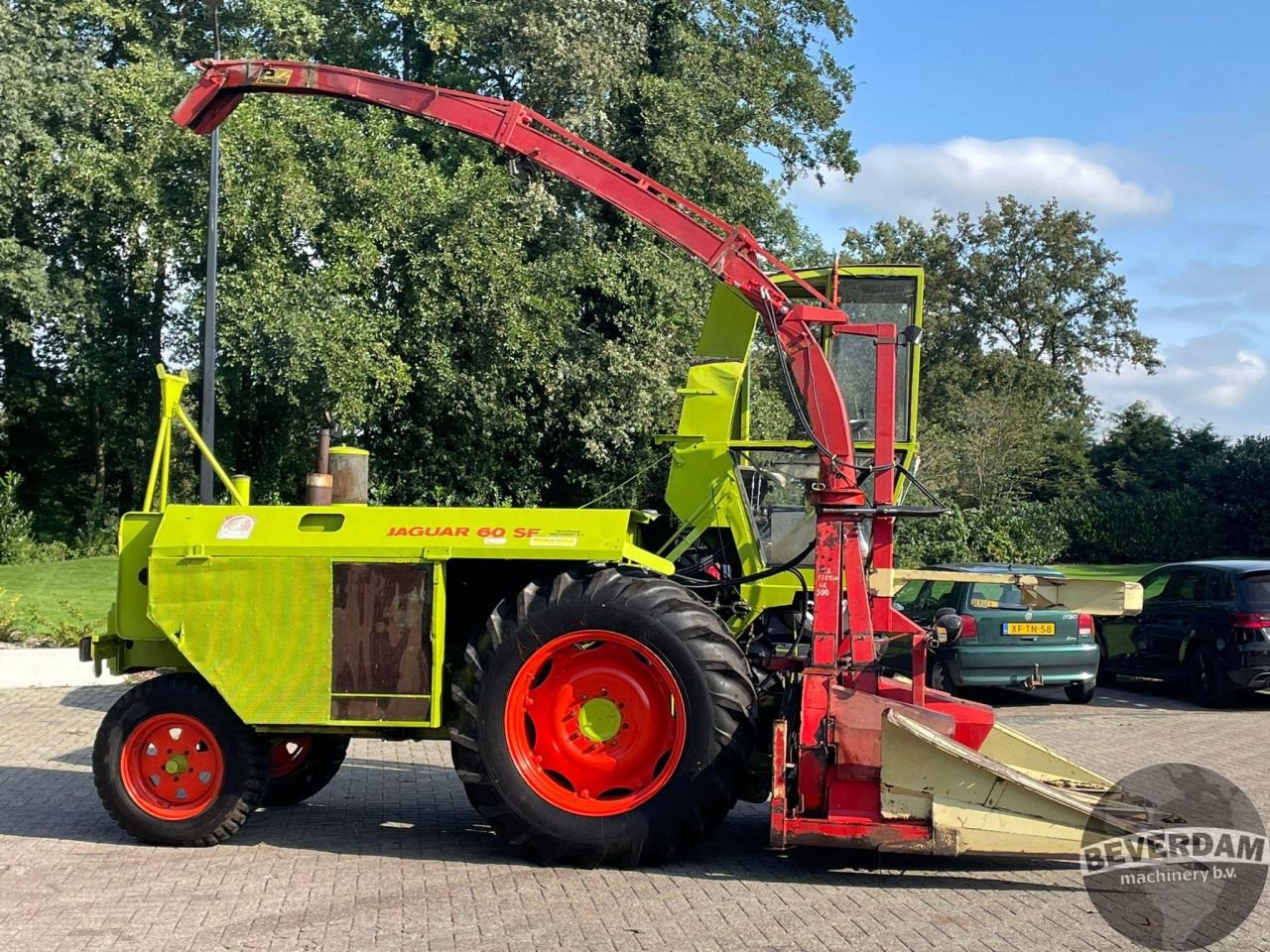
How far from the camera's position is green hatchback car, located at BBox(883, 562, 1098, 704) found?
14141 millimetres

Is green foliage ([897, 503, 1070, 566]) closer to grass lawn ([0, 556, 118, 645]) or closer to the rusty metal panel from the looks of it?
grass lawn ([0, 556, 118, 645])

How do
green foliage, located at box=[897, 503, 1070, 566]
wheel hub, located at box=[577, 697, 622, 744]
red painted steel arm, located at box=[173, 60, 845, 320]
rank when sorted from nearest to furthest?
wheel hub, located at box=[577, 697, 622, 744] → red painted steel arm, located at box=[173, 60, 845, 320] → green foliage, located at box=[897, 503, 1070, 566]

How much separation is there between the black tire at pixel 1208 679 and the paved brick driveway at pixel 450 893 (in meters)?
5.20

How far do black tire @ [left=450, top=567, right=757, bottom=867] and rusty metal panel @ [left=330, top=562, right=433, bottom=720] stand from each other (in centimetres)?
30

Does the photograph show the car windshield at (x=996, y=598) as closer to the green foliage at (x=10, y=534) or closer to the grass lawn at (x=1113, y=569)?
the green foliage at (x=10, y=534)

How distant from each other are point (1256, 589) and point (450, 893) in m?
10.9

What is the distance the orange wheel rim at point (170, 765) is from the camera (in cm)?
766

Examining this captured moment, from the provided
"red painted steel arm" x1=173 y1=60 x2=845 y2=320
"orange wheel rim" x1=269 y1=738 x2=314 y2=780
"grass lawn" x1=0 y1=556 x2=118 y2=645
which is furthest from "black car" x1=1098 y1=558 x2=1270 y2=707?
Answer: "grass lawn" x1=0 y1=556 x2=118 y2=645

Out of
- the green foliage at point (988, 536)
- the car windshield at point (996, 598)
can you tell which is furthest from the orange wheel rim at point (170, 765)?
the green foliage at point (988, 536)

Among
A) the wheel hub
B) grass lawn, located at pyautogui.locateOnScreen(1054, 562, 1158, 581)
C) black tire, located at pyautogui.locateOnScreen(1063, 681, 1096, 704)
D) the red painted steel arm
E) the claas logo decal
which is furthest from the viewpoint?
grass lawn, located at pyautogui.locateOnScreen(1054, 562, 1158, 581)

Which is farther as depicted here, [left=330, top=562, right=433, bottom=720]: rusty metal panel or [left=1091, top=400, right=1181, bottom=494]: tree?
[left=1091, top=400, right=1181, bottom=494]: tree

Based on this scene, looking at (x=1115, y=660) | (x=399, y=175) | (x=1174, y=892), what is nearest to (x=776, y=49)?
(x=399, y=175)

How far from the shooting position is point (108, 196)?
24.3 metres

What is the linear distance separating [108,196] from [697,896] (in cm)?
2179
